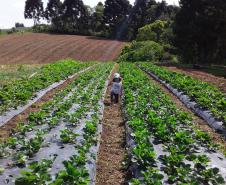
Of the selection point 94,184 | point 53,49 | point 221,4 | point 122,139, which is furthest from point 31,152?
point 53,49

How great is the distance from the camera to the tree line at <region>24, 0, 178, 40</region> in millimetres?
83500

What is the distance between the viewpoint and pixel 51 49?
2251 inches

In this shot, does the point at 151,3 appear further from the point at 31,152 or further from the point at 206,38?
the point at 31,152

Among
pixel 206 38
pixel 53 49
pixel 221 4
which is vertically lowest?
pixel 53 49

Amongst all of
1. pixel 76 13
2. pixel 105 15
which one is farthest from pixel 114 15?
pixel 76 13

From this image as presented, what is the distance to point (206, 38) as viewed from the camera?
41.0 m

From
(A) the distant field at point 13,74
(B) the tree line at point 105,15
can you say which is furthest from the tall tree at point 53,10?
(A) the distant field at point 13,74

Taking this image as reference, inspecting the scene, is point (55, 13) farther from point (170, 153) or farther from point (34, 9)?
point (170, 153)

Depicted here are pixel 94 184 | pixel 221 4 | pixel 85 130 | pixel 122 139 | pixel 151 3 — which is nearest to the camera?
pixel 94 184

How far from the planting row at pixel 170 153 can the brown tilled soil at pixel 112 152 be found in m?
0.30

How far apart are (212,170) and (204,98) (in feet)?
26.7

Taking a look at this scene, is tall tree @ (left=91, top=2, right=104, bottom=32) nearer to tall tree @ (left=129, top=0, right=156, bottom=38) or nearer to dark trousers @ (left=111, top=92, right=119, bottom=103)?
tall tree @ (left=129, top=0, right=156, bottom=38)

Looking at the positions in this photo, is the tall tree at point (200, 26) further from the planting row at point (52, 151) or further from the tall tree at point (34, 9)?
the tall tree at point (34, 9)

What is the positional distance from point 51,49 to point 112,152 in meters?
48.7
